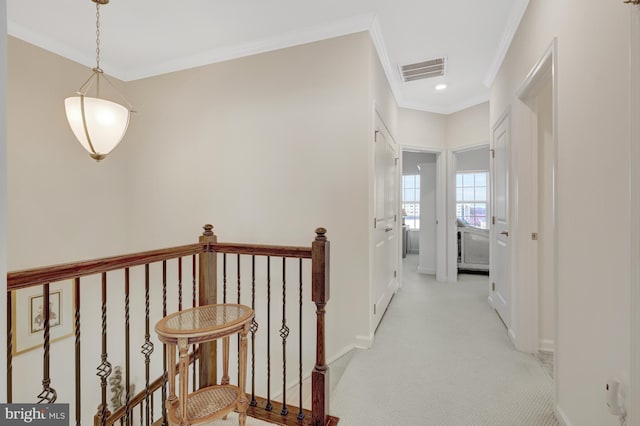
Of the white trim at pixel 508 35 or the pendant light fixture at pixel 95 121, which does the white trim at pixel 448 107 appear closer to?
the white trim at pixel 508 35

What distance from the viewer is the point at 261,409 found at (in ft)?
5.86

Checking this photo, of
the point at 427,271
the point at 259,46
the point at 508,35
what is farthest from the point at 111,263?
the point at 427,271

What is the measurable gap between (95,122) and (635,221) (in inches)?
110

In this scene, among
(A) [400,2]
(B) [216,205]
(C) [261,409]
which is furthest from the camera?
(B) [216,205]

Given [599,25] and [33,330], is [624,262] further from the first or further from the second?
[33,330]

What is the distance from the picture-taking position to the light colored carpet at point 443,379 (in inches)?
67.4

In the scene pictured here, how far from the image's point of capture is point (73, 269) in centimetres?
119

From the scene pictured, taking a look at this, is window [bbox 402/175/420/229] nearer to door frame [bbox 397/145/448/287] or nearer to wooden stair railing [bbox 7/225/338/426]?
door frame [bbox 397/145/448/287]

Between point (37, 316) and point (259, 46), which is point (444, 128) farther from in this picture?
point (37, 316)

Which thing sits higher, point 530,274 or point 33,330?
point 530,274

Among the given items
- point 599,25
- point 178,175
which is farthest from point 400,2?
point 178,175

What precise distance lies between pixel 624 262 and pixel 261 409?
188 cm

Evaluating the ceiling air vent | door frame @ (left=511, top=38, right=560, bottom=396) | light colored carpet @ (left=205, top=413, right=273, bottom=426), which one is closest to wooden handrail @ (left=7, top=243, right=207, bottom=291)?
light colored carpet @ (left=205, top=413, right=273, bottom=426)

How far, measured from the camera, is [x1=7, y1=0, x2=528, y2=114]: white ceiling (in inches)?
95.8
